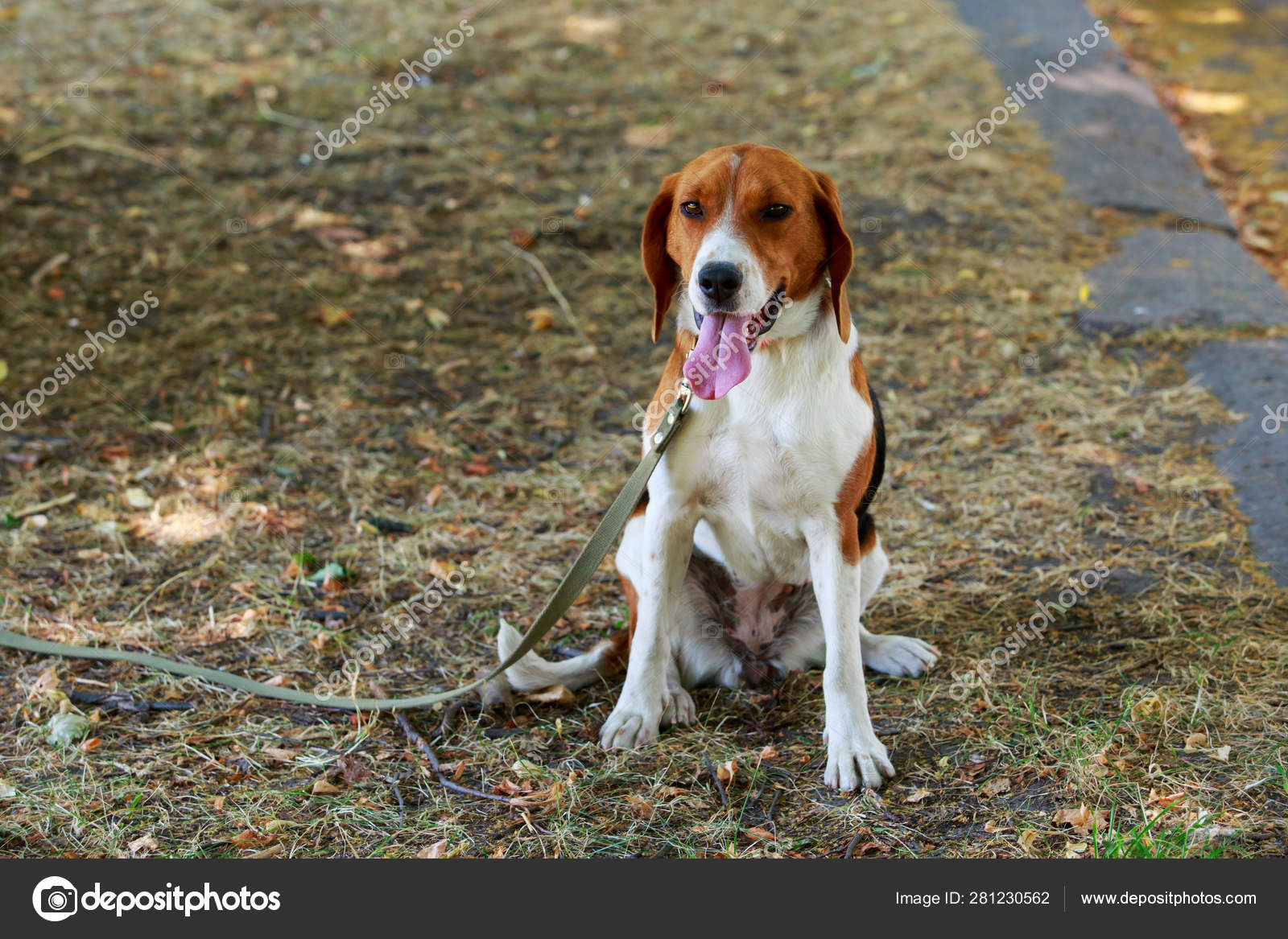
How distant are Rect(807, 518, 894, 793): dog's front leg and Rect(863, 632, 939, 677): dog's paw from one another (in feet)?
1.72

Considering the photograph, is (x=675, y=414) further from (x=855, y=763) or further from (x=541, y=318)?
(x=541, y=318)

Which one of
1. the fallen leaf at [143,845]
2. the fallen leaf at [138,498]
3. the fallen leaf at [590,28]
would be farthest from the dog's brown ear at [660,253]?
the fallen leaf at [590,28]

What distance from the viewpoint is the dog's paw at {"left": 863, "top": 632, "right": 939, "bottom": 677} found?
3682 millimetres

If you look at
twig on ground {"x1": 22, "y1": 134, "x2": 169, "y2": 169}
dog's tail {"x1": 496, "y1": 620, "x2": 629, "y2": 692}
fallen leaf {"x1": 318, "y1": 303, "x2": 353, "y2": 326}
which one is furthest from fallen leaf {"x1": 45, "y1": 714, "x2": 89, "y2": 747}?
twig on ground {"x1": 22, "y1": 134, "x2": 169, "y2": 169}

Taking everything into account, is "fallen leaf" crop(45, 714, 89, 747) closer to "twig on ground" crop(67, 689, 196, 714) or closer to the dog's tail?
"twig on ground" crop(67, 689, 196, 714)

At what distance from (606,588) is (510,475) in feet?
3.20

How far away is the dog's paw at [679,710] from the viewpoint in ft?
11.3

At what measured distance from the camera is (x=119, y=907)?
2.66 metres

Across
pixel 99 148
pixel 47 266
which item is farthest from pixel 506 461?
pixel 99 148

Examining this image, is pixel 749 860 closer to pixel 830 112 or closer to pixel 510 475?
pixel 510 475

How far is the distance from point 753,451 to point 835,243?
0.59 meters

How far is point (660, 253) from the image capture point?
321 centimetres

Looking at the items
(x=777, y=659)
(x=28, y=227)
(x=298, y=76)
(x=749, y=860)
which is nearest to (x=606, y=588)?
(x=777, y=659)

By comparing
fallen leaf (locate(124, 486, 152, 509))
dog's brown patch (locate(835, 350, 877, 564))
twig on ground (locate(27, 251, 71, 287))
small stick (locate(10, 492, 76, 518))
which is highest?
dog's brown patch (locate(835, 350, 877, 564))
